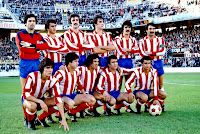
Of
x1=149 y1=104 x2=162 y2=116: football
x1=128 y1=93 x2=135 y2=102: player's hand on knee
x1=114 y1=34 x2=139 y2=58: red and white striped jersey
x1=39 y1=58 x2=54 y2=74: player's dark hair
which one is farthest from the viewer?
x1=114 y1=34 x2=139 y2=58: red and white striped jersey

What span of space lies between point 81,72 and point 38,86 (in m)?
1.16

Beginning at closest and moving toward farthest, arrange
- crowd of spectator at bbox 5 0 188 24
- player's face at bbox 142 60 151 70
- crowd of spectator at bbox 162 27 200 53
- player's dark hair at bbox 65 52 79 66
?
player's dark hair at bbox 65 52 79 66
player's face at bbox 142 60 151 70
crowd of spectator at bbox 162 27 200 53
crowd of spectator at bbox 5 0 188 24

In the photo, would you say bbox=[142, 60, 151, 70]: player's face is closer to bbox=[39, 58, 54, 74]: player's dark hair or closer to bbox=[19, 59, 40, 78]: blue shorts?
bbox=[39, 58, 54, 74]: player's dark hair

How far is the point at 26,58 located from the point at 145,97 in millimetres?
2434

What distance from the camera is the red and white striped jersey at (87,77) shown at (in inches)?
190

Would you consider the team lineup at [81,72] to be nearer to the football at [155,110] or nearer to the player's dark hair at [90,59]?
the player's dark hair at [90,59]

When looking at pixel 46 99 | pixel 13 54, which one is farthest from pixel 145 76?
pixel 13 54

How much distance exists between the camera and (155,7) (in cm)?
3419

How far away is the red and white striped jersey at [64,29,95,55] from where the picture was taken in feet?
15.9

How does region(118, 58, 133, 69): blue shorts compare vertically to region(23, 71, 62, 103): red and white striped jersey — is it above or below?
above

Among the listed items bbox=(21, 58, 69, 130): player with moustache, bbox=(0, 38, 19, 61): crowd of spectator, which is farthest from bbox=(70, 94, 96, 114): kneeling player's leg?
bbox=(0, 38, 19, 61): crowd of spectator

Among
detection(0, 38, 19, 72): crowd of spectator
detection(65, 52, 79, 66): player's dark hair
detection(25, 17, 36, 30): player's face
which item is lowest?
detection(0, 38, 19, 72): crowd of spectator

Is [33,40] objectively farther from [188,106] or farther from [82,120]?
[188,106]

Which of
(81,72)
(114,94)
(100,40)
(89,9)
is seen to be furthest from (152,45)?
(89,9)
